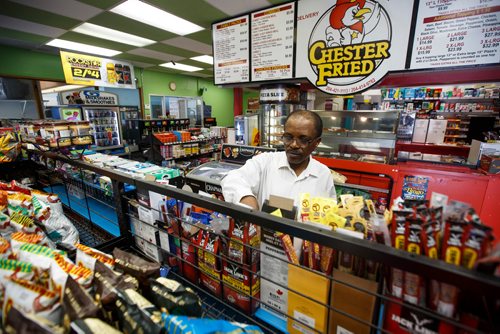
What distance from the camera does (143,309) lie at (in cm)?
65

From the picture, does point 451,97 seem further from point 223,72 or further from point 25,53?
point 25,53

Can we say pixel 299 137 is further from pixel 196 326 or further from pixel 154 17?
pixel 154 17

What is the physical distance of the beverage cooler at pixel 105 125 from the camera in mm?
6488

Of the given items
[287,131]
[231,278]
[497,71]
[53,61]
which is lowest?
[231,278]

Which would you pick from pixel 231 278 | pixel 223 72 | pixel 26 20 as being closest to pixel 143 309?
pixel 231 278

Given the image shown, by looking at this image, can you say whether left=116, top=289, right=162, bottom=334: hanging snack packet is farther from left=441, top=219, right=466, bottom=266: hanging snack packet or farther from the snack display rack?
left=441, top=219, right=466, bottom=266: hanging snack packet

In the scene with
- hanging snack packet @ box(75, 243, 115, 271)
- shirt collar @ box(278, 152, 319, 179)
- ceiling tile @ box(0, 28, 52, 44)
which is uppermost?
ceiling tile @ box(0, 28, 52, 44)

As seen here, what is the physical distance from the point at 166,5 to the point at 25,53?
5.27m

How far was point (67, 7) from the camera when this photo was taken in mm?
3598

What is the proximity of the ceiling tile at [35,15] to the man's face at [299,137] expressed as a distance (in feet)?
15.1

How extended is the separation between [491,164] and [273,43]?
2.84 metres

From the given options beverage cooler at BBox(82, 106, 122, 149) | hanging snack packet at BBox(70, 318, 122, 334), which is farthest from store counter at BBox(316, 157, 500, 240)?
beverage cooler at BBox(82, 106, 122, 149)

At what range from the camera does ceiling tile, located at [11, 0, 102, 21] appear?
3426mm

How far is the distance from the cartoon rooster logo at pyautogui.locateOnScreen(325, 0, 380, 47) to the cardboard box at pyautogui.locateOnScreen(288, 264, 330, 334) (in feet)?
8.82
